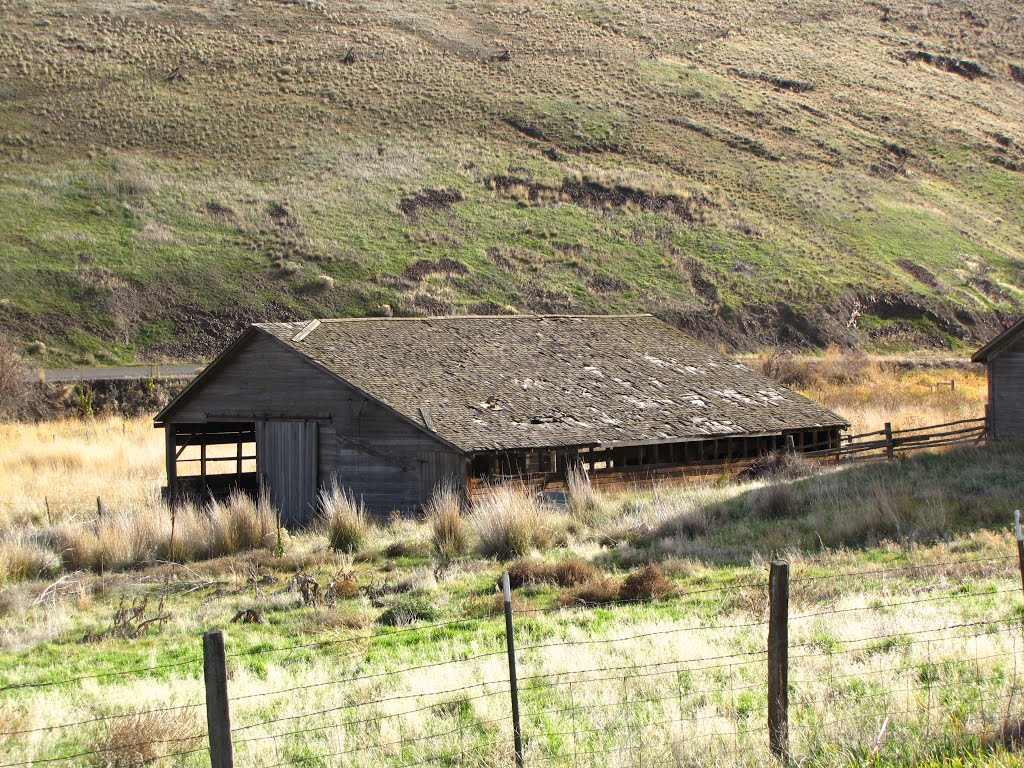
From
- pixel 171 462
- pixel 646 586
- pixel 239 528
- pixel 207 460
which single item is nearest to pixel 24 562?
pixel 239 528

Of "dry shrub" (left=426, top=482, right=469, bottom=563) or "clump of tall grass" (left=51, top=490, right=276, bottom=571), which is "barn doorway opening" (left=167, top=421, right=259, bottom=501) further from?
"dry shrub" (left=426, top=482, right=469, bottom=563)

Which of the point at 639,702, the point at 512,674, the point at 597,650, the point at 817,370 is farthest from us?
the point at 817,370

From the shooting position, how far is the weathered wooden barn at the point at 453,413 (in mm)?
24047

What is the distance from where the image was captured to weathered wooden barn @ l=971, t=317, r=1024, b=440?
30125mm

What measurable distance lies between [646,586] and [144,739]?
6.98m

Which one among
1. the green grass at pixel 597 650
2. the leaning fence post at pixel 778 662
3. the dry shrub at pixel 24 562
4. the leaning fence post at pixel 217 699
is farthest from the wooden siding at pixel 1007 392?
the leaning fence post at pixel 217 699

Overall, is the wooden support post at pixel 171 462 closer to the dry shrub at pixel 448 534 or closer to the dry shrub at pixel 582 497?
the dry shrub at pixel 582 497

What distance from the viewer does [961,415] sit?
4069cm

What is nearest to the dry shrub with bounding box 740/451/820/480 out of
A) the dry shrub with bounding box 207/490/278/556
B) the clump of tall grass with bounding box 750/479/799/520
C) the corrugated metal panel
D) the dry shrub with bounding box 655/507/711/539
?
the clump of tall grass with bounding box 750/479/799/520

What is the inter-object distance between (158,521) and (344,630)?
845 cm

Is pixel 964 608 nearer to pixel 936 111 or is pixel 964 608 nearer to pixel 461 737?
pixel 461 737

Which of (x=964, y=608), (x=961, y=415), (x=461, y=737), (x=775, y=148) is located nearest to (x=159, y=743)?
(x=461, y=737)

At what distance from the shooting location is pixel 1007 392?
100 ft

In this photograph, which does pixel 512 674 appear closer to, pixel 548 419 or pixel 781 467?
pixel 548 419
